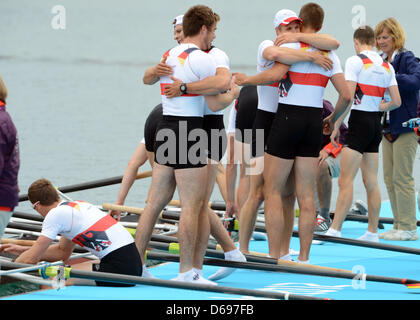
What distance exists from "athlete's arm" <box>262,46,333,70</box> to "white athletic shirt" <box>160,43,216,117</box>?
0.60 meters

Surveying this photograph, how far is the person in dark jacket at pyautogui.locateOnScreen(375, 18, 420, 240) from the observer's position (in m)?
6.89

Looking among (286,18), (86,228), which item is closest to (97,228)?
(86,228)

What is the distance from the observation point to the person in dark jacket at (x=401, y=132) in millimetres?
6891

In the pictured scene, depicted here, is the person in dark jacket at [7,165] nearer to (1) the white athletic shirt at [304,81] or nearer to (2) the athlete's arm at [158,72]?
(2) the athlete's arm at [158,72]

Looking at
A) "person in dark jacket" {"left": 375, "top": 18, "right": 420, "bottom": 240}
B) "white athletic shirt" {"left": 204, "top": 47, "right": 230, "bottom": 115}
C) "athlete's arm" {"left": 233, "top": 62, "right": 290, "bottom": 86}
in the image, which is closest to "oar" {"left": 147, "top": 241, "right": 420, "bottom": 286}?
"white athletic shirt" {"left": 204, "top": 47, "right": 230, "bottom": 115}

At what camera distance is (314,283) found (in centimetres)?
530

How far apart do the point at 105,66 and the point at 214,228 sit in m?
20.3

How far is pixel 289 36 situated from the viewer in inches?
211

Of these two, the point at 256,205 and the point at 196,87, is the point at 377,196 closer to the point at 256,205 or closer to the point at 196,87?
the point at 256,205

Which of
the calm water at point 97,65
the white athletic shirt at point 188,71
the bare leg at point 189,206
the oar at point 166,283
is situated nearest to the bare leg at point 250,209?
the bare leg at point 189,206

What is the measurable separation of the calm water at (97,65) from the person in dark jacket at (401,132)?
264 cm

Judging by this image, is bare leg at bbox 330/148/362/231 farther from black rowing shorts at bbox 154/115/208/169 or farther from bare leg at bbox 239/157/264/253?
black rowing shorts at bbox 154/115/208/169

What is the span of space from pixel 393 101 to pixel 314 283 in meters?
1.99
